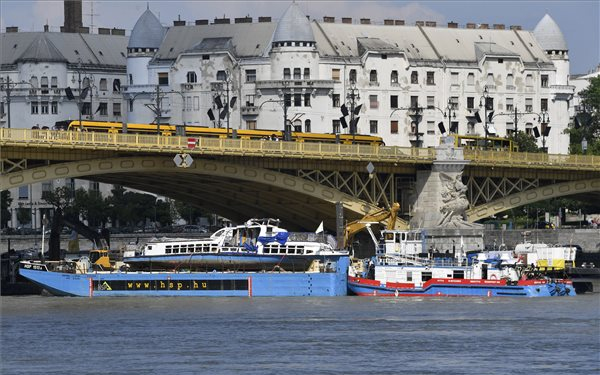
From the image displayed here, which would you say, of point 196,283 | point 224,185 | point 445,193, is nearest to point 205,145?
point 224,185

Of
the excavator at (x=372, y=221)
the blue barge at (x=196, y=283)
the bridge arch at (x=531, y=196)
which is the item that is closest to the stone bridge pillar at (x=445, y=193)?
the bridge arch at (x=531, y=196)

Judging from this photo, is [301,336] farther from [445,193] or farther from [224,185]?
[445,193]

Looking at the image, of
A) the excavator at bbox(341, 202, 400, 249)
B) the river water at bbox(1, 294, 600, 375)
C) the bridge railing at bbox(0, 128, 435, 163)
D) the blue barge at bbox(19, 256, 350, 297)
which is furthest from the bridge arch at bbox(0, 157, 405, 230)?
the river water at bbox(1, 294, 600, 375)

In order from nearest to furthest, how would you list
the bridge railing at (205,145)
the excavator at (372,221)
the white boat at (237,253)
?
the bridge railing at (205,145) → the white boat at (237,253) → the excavator at (372,221)

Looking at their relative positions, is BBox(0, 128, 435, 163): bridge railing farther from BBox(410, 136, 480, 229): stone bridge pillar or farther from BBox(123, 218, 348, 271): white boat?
BBox(123, 218, 348, 271): white boat

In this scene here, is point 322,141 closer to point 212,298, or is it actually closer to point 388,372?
point 212,298

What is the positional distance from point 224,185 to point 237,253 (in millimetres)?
16316

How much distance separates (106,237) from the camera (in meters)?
153

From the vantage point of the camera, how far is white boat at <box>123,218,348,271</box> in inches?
5231

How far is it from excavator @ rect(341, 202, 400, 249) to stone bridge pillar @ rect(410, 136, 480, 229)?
462cm

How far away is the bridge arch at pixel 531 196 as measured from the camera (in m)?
158

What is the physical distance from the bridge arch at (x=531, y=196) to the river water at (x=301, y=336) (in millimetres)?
29982

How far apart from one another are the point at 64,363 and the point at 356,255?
65794mm

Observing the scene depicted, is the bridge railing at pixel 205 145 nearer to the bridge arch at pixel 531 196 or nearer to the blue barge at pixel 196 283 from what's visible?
the bridge arch at pixel 531 196
